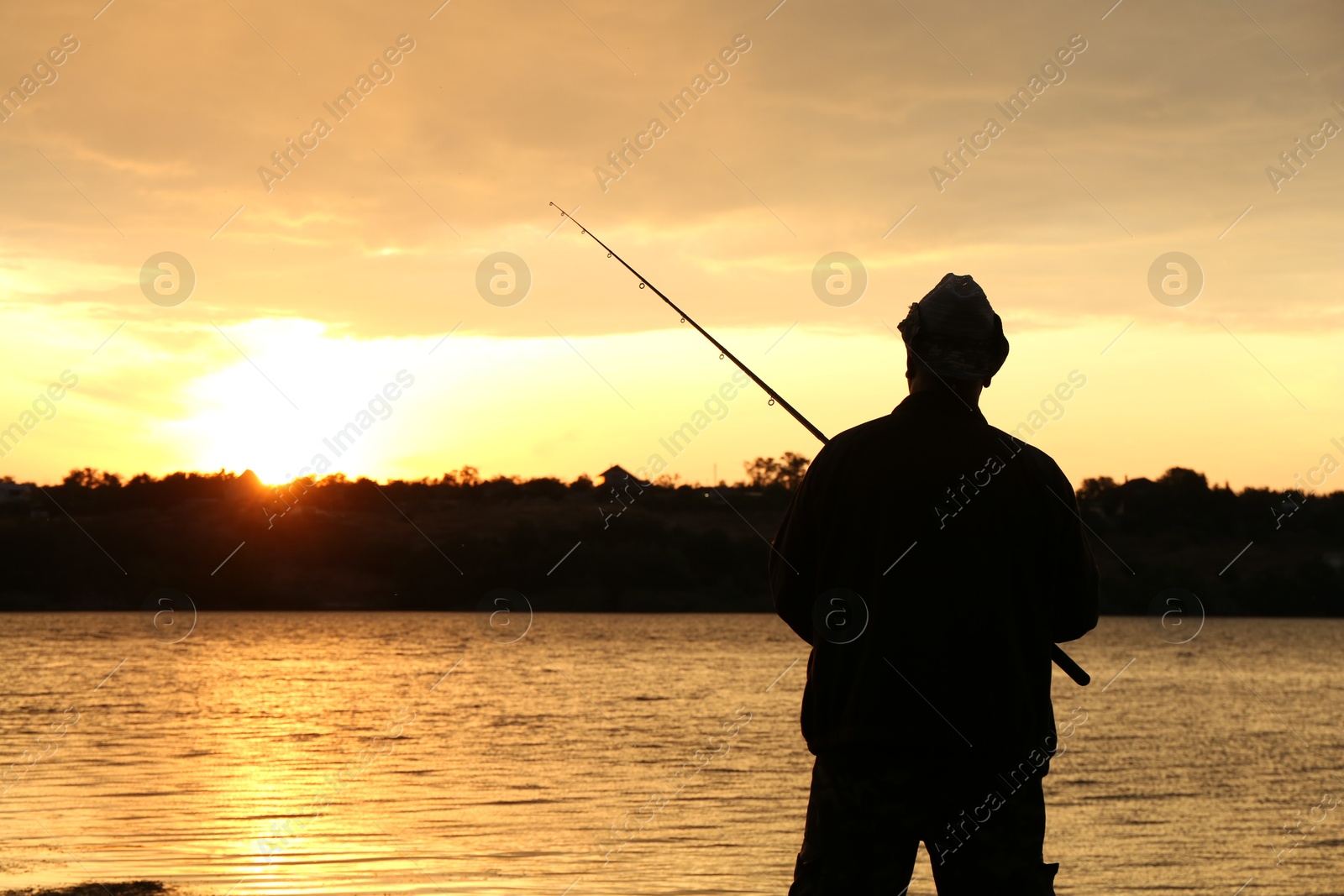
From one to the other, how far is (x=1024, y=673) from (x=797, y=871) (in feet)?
2.41

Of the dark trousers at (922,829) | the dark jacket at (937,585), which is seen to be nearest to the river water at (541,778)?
the dark trousers at (922,829)

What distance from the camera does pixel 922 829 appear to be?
297cm

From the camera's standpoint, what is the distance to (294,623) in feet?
344

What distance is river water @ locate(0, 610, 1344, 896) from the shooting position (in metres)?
14.4

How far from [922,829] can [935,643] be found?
443mm

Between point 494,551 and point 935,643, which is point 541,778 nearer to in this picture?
point 935,643

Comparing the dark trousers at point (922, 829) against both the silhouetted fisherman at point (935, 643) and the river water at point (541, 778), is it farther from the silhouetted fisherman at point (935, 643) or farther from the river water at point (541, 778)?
the river water at point (541, 778)

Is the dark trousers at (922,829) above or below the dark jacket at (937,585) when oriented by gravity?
below

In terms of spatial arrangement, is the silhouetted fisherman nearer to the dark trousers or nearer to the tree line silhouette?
the dark trousers

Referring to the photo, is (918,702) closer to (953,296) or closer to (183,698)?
(953,296)

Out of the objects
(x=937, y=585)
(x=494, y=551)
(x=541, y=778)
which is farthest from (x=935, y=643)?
(x=494, y=551)

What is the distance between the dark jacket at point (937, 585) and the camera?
292 centimetres

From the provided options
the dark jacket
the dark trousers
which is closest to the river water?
the dark trousers

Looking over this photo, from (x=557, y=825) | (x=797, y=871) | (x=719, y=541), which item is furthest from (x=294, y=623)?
(x=797, y=871)
